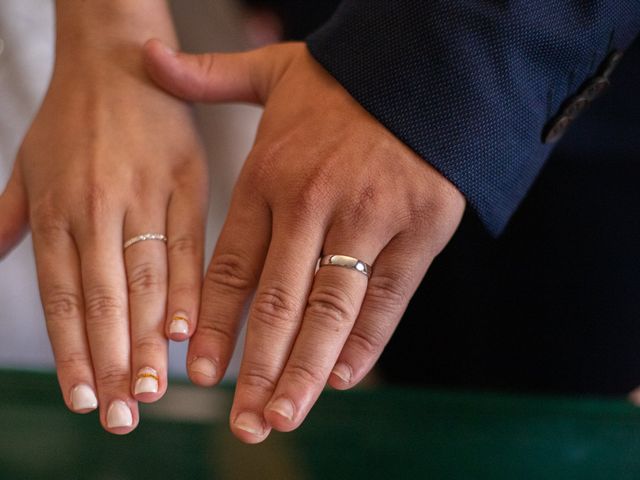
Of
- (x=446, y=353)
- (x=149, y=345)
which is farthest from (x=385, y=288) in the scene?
(x=446, y=353)

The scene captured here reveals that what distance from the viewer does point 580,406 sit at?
82 cm

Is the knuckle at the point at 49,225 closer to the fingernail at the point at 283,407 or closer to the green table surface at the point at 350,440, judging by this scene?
the green table surface at the point at 350,440

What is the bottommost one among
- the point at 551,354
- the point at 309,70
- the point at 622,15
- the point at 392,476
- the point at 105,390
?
the point at 551,354

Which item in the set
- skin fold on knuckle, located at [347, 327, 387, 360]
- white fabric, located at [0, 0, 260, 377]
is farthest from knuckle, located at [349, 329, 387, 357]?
white fabric, located at [0, 0, 260, 377]

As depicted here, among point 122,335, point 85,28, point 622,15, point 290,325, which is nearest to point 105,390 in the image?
point 122,335

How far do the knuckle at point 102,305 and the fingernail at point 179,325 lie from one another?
63mm

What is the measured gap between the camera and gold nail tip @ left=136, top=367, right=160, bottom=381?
636 mm

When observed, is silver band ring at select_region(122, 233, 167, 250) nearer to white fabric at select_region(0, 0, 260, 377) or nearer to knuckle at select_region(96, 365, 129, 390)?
knuckle at select_region(96, 365, 129, 390)

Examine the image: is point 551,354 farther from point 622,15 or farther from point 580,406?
point 622,15

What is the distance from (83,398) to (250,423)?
189mm

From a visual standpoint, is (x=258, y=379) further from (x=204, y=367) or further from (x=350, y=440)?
(x=350, y=440)

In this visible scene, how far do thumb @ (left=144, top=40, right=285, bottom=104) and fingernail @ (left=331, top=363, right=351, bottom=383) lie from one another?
14.0 inches

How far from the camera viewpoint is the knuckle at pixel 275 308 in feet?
2.04

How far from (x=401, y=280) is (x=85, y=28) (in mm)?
586
